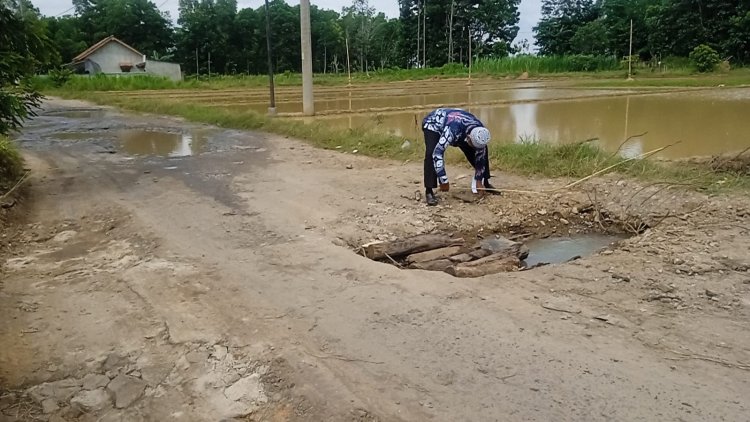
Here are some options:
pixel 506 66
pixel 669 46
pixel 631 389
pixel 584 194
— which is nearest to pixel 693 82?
pixel 669 46

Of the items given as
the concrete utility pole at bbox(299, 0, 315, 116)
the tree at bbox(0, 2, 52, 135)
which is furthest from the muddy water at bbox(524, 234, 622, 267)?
the concrete utility pole at bbox(299, 0, 315, 116)

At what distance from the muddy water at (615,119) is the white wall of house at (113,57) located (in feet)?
101

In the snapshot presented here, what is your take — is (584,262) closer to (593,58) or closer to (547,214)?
(547,214)

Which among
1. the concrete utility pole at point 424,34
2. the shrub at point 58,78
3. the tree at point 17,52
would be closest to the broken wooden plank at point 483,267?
the tree at point 17,52

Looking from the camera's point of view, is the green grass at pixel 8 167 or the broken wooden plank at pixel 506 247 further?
the green grass at pixel 8 167

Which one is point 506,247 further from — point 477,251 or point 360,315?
point 360,315

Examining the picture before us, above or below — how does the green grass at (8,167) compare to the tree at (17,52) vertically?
A: below

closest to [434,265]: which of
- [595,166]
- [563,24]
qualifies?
[595,166]

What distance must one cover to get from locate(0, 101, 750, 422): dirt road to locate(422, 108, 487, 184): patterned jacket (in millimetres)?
525

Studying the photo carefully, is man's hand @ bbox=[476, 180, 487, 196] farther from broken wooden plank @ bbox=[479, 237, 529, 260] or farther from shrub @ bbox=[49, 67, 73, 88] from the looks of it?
shrub @ bbox=[49, 67, 73, 88]

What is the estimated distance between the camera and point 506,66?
46094 mm

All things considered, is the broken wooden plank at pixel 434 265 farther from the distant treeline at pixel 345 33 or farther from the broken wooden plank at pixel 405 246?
the distant treeline at pixel 345 33

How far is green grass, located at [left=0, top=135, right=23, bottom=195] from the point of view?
832 cm

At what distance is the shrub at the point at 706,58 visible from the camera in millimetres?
35219
